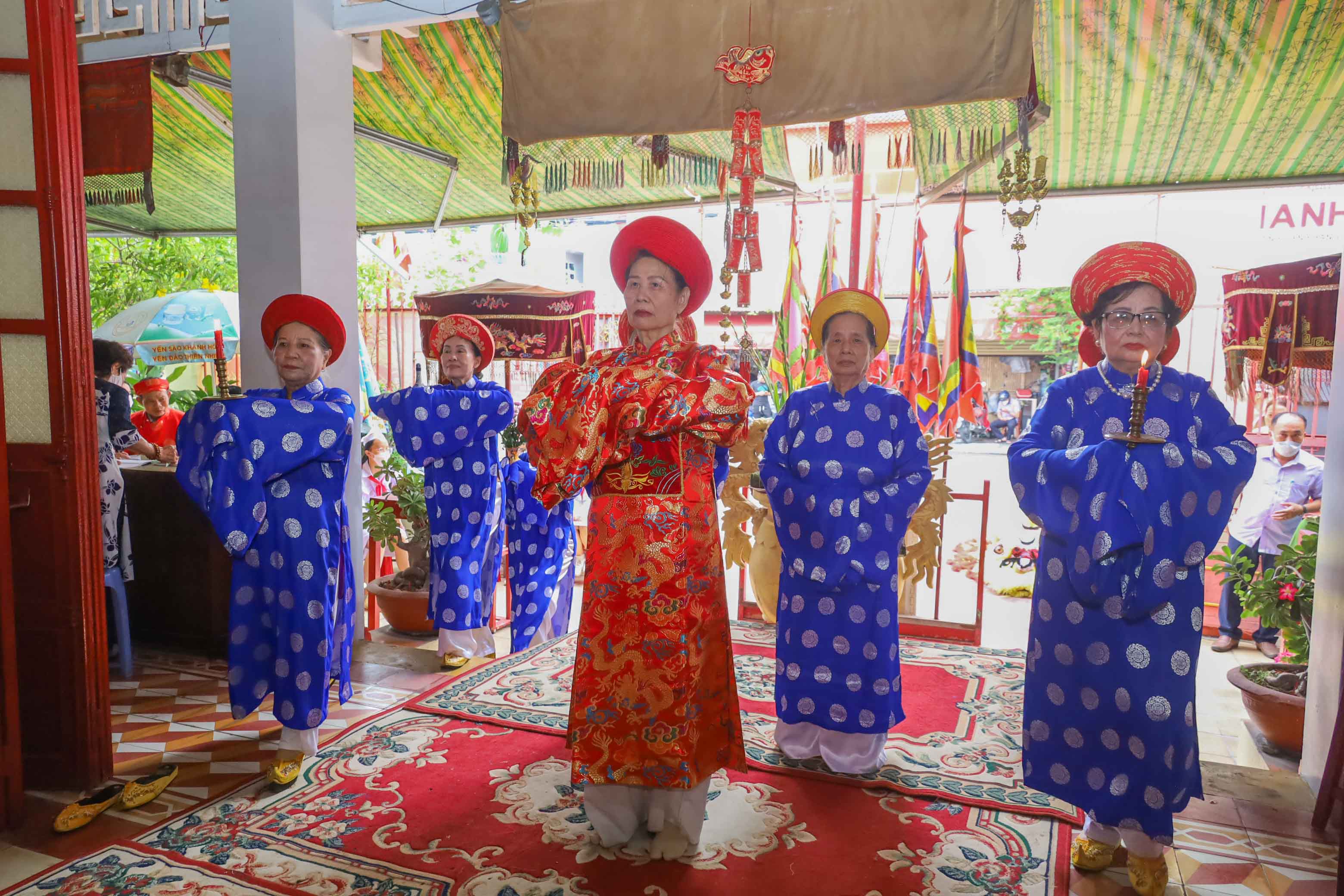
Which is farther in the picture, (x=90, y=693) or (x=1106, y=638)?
(x=90, y=693)

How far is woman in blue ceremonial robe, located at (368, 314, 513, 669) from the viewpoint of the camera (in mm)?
4531

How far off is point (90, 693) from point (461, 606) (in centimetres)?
182

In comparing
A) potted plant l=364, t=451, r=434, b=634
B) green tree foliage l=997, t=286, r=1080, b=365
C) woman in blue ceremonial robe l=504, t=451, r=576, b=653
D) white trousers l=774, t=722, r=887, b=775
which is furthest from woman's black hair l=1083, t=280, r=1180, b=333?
green tree foliage l=997, t=286, r=1080, b=365

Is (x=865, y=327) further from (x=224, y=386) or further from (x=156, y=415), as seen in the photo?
(x=156, y=415)

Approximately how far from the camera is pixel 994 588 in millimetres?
8000

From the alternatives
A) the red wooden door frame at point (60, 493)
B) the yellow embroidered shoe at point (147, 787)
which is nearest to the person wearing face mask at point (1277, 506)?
the yellow embroidered shoe at point (147, 787)

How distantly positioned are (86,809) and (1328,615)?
4647mm

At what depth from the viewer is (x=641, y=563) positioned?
240 cm

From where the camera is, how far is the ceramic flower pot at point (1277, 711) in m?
3.65

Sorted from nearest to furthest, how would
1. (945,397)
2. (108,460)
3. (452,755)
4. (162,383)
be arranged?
(452,755)
(108,460)
(945,397)
(162,383)

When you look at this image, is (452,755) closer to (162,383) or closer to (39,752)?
(39,752)

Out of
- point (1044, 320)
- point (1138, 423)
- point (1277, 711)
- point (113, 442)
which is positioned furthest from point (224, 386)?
point (1044, 320)

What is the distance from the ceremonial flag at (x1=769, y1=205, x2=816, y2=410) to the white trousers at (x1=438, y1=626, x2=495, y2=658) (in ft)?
10.7

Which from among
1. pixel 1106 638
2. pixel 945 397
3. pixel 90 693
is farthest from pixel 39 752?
pixel 945 397
